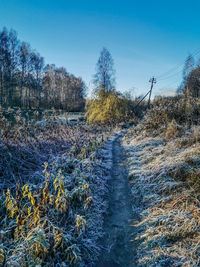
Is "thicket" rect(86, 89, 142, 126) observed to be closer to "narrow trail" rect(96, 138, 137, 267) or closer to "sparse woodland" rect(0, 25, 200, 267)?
"sparse woodland" rect(0, 25, 200, 267)

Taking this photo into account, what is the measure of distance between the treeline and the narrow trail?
2086cm

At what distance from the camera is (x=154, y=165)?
4.00 meters

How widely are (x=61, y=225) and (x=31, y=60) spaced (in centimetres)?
2863

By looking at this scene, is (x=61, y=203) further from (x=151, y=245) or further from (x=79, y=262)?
(x=151, y=245)

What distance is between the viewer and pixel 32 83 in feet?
88.0

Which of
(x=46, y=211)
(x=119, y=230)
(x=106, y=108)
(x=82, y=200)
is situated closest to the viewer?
(x=46, y=211)

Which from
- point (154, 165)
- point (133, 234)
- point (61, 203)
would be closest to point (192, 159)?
point (154, 165)

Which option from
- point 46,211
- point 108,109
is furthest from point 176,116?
point 46,211

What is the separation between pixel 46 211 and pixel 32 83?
1160 inches

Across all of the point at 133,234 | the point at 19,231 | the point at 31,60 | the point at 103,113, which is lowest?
the point at 133,234

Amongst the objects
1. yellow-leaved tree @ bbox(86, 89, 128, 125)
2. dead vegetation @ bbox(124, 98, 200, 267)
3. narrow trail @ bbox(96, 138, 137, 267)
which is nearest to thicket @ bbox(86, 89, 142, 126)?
yellow-leaved tree @ bbox(86, 89, 128, 125)

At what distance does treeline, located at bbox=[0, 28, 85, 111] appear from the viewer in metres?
20.2

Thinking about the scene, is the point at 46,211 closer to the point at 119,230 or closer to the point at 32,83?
the point at 119,230

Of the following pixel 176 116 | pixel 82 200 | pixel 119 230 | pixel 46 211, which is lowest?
pixel 119 230
